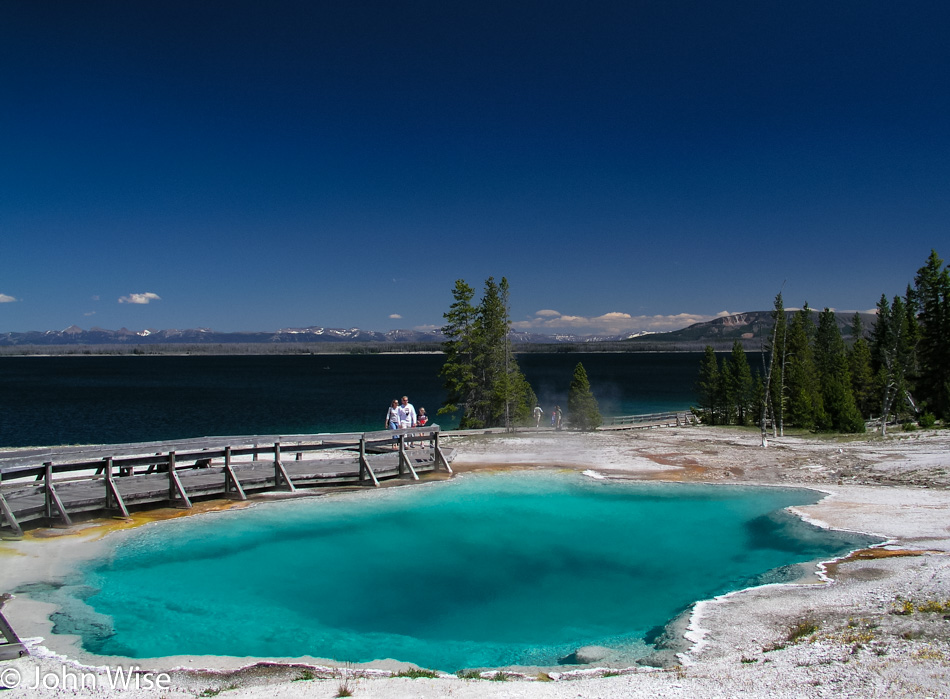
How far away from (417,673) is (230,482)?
11.3m

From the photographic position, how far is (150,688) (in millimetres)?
7266

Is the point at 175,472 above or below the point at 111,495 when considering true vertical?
above

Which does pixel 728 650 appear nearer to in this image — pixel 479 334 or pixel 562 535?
pixel 562 535

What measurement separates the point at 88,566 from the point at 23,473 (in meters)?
3.74

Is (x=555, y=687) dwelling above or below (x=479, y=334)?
below

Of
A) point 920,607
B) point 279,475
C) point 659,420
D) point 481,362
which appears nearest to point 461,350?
point 481,362

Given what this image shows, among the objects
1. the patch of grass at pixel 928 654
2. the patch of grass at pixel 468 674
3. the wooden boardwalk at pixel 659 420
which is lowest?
the wooden boardwalk at pixel 659 420

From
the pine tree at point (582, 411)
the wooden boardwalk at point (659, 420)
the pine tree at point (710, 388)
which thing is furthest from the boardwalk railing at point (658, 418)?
the pine tree at point (582, 411)

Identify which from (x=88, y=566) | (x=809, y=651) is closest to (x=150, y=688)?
(x=88, y=566)

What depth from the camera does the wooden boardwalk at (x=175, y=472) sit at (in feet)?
45.9

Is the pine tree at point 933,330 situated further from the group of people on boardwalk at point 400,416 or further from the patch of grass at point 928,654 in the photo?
the patch of grass at point 928,654

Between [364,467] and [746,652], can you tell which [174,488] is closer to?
[364,467]

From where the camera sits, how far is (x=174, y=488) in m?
16.2

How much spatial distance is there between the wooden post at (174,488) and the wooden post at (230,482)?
1.21 m
